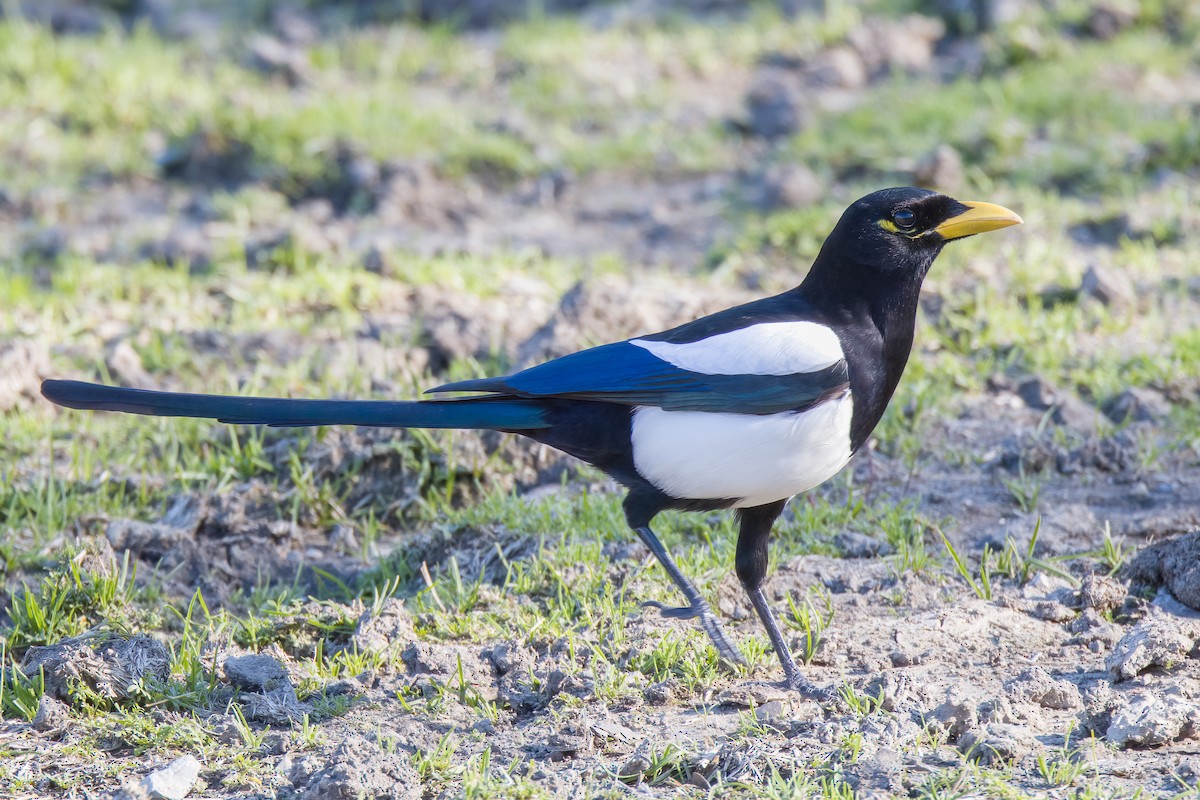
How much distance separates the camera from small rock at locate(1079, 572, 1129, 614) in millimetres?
3428

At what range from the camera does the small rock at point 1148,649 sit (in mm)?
3066

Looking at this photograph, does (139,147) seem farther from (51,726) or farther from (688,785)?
(688,785)

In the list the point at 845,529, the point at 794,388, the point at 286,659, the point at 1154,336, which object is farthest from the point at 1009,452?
the point at 286,659

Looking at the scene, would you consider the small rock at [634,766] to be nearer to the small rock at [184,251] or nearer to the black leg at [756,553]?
the black leg at [756,553]

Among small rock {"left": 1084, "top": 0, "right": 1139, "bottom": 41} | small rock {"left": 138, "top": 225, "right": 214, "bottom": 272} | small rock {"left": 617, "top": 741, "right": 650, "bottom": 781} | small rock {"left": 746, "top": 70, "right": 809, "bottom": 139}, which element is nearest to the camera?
small rock {"left": 617, "top": 741, "right": 650, "bottom": 781}

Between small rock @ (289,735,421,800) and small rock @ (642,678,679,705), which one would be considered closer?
small rock @ (289,735,421,800)

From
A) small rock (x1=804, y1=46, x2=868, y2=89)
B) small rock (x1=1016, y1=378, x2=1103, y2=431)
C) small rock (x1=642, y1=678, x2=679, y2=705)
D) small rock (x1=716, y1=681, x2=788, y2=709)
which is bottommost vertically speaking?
small rock (x1=642, y1=678, x2=679, y2=705)

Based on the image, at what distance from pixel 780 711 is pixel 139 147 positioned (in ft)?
17.3

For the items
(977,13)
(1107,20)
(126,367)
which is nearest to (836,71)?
(977,13)

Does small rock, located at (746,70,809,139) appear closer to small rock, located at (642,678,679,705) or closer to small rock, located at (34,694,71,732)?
small rock, located at (642,678,679,705)

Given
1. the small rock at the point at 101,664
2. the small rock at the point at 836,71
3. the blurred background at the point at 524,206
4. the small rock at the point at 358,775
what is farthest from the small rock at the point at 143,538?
the small rock at the point at 836,71

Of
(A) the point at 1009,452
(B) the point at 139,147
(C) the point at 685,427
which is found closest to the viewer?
(C) the point at 685,427

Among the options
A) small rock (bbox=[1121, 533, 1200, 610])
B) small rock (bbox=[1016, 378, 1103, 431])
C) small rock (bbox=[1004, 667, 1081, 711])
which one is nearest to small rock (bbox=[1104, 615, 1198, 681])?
small rock (bbox=[1004, 667, 1081, 711])

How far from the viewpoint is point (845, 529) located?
395cm
